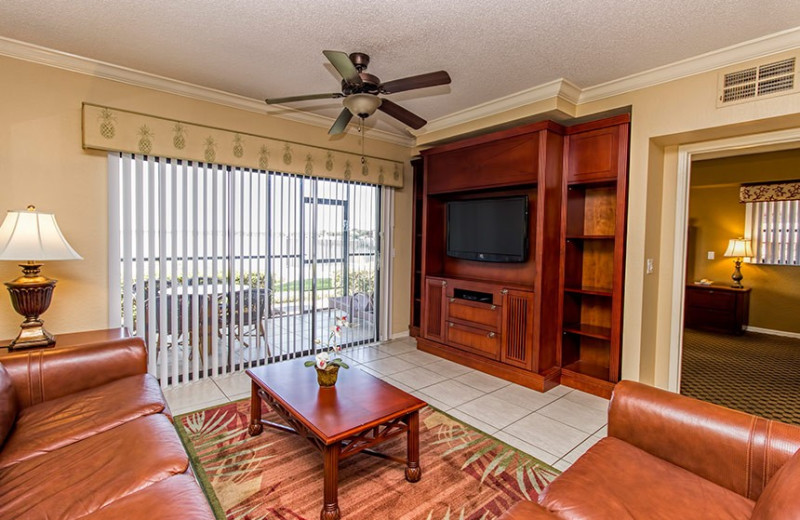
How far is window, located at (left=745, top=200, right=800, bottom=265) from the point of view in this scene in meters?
5.53

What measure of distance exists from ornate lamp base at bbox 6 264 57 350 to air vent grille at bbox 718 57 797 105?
4840mm

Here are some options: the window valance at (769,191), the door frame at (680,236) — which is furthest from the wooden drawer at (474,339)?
the window valance at (769,191)

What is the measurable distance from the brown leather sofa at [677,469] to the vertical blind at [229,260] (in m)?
3.25

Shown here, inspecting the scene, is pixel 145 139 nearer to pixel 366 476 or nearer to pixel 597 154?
pixel 366 476

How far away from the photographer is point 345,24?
2438 mm

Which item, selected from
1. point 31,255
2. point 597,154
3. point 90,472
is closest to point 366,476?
point 90,472

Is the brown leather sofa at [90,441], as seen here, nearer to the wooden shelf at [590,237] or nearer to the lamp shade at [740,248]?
the wooden shelf at [590,237]

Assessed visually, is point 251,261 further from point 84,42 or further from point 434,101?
point 434,101

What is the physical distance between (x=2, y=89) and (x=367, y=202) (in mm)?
3228

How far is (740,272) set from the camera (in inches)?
235

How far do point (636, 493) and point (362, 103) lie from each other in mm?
2390

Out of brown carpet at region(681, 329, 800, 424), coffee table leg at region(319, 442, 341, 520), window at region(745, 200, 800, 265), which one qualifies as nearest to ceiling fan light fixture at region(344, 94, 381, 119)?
coffee table leg at region(319, 442, 341, 520)

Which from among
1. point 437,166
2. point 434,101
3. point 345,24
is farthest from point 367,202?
point 345,24

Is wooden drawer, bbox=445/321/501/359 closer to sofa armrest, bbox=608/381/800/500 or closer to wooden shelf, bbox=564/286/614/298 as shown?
wooden shelf, bbox=564/286/614/298
